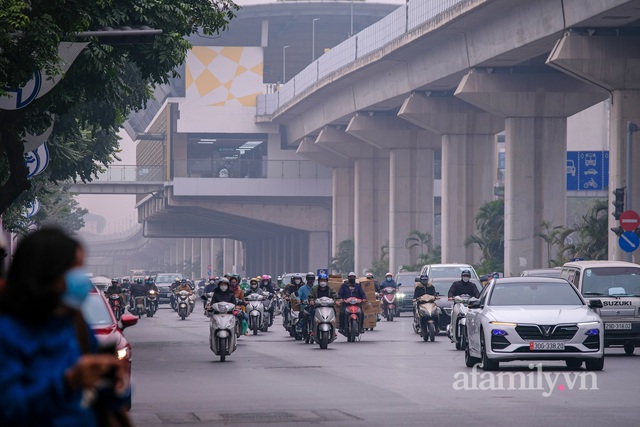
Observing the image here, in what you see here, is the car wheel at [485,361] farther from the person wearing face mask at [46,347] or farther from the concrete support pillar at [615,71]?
the concrete support pillar at [615,71]

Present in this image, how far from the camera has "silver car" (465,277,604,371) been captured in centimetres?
2023

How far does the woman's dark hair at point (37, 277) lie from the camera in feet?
15.8

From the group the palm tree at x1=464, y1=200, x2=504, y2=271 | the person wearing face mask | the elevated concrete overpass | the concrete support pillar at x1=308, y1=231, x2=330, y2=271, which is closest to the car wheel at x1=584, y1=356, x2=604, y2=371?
the person wearing face mask

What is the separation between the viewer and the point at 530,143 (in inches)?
2082

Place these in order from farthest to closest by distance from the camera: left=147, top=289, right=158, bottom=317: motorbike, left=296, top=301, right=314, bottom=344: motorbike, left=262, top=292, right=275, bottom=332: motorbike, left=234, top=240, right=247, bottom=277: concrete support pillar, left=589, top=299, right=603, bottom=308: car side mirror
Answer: left=234, top=240, right=247, bottom=277: concrete support pillar
left=147, top=289, right=158, bottom=317: motorbike
left=262, top=292, right=275, bottom=332: motorbike
left=296, top=301, right=314, bottom=344: motorbike
left=589, top=299, right=603, bottom=308: car side mirror

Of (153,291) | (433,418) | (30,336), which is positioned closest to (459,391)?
(433,418)

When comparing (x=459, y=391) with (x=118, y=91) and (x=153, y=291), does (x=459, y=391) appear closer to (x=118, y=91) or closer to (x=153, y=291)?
(x=118, y=91)

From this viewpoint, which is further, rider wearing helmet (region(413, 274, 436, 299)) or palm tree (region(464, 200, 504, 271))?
palm tree (region(464, 200, 504, 271))

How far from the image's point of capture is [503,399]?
16.4 metres

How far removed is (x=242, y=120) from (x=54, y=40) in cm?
7542

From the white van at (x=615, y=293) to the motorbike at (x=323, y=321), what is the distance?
531cm

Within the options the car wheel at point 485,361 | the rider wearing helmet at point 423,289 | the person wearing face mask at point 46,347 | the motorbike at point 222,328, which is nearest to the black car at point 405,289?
the rider wearing helmet at point 423,289

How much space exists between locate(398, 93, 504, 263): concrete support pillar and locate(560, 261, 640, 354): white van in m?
35.3

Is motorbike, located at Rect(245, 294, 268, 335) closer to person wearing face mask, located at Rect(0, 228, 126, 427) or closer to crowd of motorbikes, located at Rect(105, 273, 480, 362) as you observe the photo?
crowd of motorbikes, located at Rect(105, 273, 480, 362)
